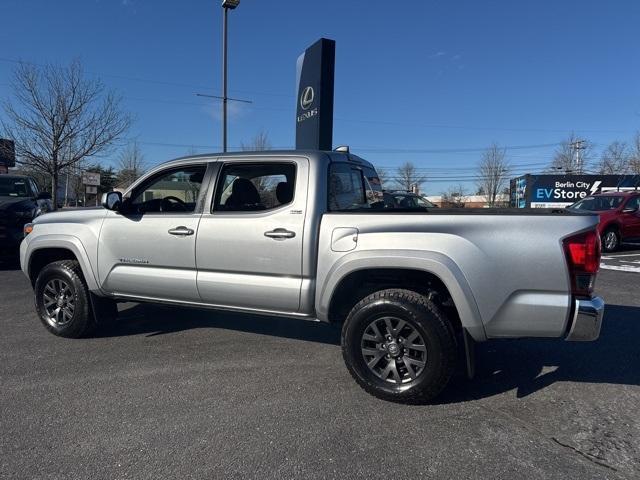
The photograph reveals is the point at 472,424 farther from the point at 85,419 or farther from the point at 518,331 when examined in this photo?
the point at 85,419

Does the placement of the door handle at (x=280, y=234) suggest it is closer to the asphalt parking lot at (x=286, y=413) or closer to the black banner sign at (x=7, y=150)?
the asphalt parking lot at (x=286, y=413)

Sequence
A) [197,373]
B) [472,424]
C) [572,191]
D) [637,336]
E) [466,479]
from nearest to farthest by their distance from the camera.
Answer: [466,479] < [472,424] < [197,373] < [637,336] < [572,191]

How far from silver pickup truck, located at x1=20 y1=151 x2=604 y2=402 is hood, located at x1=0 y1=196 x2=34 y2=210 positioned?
5.18m

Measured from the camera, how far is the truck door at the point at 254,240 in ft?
12.4

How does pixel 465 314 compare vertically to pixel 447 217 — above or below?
below

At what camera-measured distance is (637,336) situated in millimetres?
5152

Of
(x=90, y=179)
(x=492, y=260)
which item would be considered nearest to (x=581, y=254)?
(x=492, y=260)

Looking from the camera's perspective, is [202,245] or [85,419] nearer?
[85,419]

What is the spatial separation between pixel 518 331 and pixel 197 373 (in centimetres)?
261

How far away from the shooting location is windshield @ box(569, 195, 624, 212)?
12828 millimetres

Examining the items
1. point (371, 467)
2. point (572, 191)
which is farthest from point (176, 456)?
point (572, 191)

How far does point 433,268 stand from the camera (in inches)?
129

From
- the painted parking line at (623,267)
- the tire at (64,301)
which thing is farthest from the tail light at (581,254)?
the painted parking line at (623,267)

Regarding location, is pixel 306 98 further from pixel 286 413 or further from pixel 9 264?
pixel 286 413
